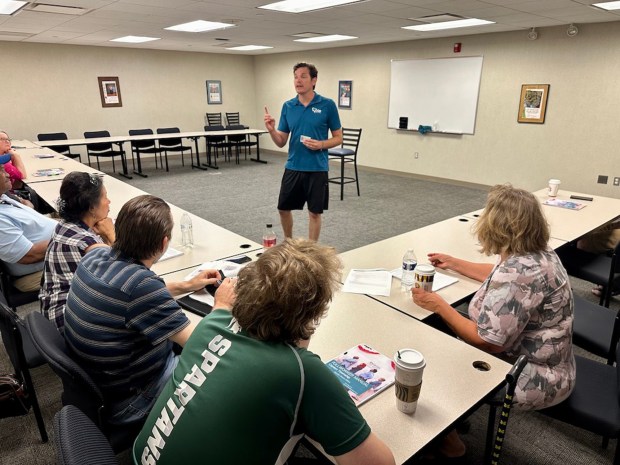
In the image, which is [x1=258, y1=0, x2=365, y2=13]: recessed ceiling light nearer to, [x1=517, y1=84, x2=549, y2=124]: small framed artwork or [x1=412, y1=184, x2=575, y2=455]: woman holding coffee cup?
[x1=517, y1=84, x2=549, y2=124]: small framed artwork

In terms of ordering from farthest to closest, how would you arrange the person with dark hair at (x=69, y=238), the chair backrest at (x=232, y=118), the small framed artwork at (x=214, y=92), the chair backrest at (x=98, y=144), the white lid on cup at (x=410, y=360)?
the chair backrest at (x=232, y=118) → the small framed artwork at (x=214, y=92) → the chair backrest at (x=98, y=144) → the person with dark hair at (x=69, y=238) → the white lid on cup at (x=410, y=360)

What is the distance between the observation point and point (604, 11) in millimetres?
4562

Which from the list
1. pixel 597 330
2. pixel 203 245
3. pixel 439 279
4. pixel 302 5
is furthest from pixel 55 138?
pixel 597 330

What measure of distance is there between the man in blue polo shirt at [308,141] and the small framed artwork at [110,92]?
7.16 meters

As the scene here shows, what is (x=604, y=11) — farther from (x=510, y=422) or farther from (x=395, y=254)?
(x=510, y=422)

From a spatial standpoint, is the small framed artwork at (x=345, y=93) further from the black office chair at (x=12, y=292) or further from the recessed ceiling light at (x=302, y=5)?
the black office chair at (x=12, y=292)

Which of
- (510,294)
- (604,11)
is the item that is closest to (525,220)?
(510,294)

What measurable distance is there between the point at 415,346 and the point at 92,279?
3.53 ft

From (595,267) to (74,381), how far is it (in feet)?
9.74

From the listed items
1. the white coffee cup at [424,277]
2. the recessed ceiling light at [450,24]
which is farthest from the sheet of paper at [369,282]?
the recessed ceiling light at [450,24]

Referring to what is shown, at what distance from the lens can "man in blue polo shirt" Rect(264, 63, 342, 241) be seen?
3.37m

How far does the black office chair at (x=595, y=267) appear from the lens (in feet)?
8.26

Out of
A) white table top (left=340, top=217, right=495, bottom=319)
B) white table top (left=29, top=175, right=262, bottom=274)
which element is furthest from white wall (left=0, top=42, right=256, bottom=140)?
white table top (left=340, top=217, right=495, bottom=319)

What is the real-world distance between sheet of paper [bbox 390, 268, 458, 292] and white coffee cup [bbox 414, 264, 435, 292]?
6.0 inches
